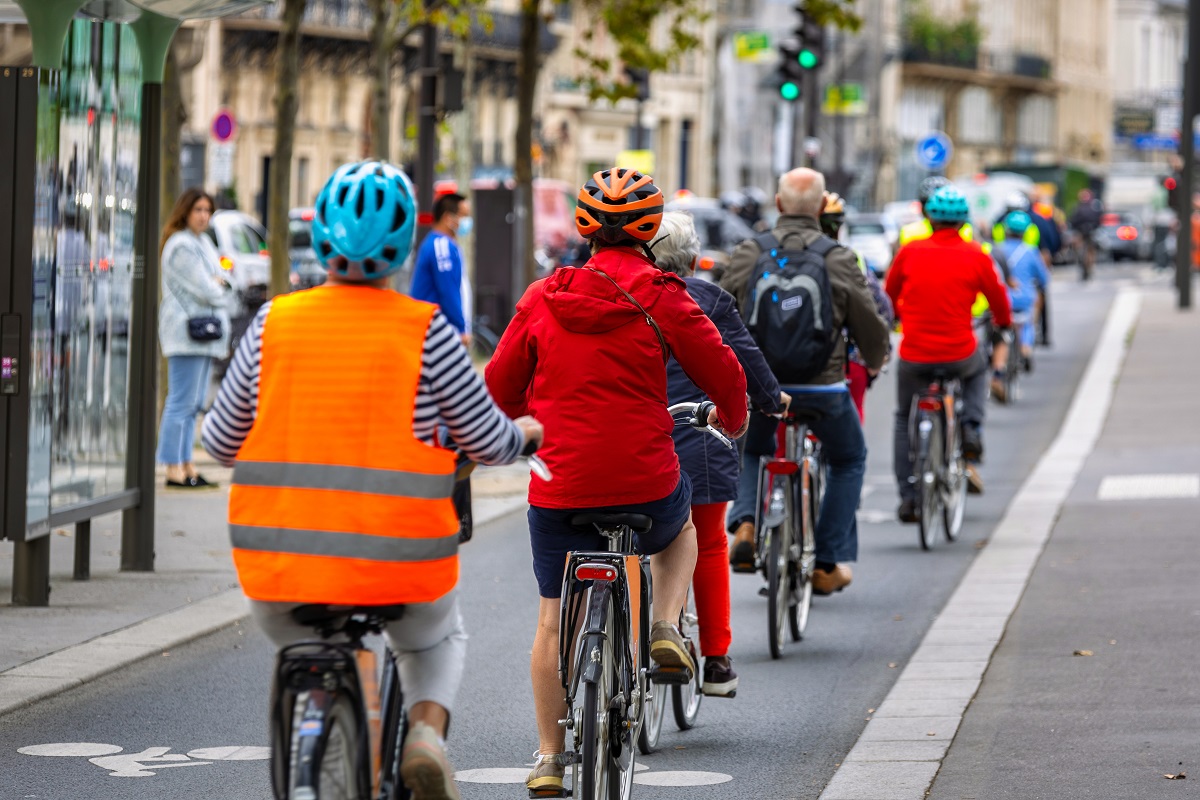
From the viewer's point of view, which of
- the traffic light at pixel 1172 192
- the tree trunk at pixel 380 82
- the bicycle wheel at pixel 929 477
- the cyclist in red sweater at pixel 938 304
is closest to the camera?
the bicycle wheel at pixel 929 477

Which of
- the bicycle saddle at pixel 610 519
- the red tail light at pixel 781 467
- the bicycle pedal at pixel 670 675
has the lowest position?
the bicycle pedal at pixel 670 675

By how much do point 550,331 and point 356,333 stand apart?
1.21 meters

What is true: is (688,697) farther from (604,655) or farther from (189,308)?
(189,308)

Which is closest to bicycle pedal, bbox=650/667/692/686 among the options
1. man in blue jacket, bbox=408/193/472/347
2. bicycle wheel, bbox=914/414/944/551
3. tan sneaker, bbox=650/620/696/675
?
tan sneaker, bbox=650/620/696/675

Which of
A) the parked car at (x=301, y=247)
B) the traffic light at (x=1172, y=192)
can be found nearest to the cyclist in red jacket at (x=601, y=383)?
the parked car at (x=301, y=247)

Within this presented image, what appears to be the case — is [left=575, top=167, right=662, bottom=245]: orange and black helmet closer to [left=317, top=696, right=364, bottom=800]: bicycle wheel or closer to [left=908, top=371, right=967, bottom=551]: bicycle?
[left=317, top=696, right=364, bottom=800]: bicycle wheel

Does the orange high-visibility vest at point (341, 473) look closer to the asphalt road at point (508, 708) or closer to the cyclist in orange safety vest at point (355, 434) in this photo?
the cyclist in orange safety vest at point (355, 434)

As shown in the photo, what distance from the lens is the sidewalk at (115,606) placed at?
831 cm

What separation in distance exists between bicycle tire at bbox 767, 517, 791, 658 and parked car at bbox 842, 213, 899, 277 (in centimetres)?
3459

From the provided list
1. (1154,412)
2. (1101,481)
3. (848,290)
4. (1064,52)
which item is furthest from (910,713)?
(1064,52)

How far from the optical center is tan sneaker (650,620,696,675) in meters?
6.28

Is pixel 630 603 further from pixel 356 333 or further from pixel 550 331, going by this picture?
pixel 356 333

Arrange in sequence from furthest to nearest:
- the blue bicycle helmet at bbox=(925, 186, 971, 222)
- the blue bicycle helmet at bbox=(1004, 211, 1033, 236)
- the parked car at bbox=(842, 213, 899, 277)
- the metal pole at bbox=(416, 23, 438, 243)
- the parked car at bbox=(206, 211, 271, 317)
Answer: the parked car at bbox=(842, 213, 899, 277)
the parked car at bbox=(206, 211, 271, 317)
the blue bicycle helmet at bbox=(1004, 211, 1033, 236)
the metal pole at bbox=(416, 23, 438, 243)
the blue bicycle helmet at bbox=(925, 186, 971, 222)

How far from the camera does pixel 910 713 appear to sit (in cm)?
771
